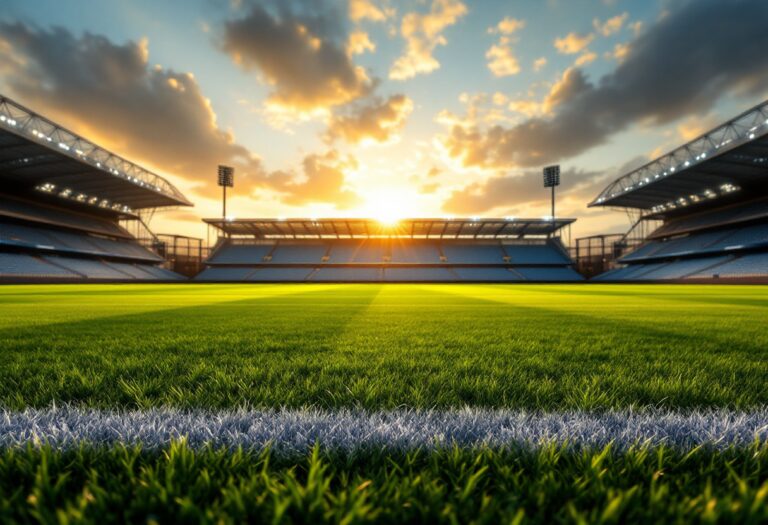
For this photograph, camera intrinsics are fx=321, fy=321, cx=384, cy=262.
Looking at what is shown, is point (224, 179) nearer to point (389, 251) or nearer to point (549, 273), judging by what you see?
point (389, 251)

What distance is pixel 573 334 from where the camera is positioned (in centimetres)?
420

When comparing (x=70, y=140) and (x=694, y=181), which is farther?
(x=694, y=181)

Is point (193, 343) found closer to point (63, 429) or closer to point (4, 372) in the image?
point (4, 372)

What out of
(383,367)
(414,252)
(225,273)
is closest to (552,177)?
(414,252)

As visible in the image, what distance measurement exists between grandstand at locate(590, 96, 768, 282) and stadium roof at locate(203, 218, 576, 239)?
32.6ft

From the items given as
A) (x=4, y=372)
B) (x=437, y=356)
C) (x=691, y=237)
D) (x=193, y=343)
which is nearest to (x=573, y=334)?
(x=437, y=356)

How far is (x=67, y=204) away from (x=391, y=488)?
176ft

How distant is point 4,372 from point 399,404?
2920 mm

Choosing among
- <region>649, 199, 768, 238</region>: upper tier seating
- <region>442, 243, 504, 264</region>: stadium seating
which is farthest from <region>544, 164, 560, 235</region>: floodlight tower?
<region>649, 199, 768, 238</region>: upper tier seating

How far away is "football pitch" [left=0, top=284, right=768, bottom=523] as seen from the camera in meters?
0.81

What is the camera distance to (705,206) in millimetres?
39281

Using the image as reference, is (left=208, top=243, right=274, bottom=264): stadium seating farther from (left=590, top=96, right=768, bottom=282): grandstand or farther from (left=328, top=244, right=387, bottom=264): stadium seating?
(left=590, top=96, right=768, bottom=282): grandstand

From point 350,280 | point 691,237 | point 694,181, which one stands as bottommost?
point 350,280

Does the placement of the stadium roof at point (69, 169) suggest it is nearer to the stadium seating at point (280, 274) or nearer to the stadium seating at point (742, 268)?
the stadium seating at point (280, 274)
